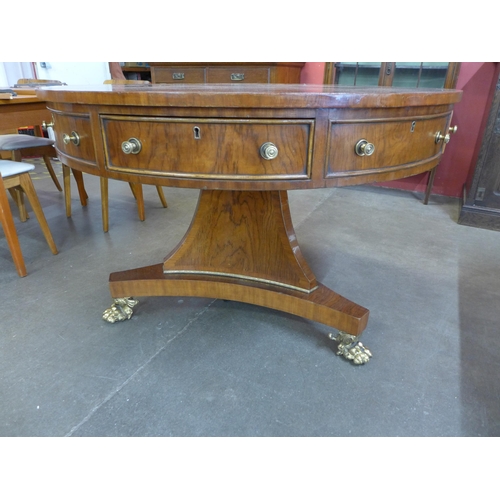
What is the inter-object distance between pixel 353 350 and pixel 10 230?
1.63 meters

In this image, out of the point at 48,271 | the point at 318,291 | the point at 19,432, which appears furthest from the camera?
the point at 48,271

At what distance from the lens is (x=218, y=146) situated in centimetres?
91

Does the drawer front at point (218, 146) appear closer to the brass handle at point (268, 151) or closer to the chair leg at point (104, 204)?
the brass handle at point (268, 151)

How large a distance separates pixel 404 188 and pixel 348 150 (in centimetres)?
263

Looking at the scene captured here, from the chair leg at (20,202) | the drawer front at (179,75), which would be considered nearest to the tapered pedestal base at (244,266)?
the chair leg at (20,202)

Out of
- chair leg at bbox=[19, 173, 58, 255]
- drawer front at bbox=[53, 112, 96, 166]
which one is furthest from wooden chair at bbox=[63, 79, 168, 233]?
drawer front at bbox=[53, 112, 96, 166]

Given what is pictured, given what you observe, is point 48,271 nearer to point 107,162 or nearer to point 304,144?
point 107,162

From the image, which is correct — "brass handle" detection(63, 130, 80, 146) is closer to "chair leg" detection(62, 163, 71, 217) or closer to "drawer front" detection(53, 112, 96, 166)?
"drawer front" detection(53, 112, 96, 166)

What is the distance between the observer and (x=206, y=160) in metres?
0.93

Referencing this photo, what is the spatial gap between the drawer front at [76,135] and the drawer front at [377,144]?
652 millimetres

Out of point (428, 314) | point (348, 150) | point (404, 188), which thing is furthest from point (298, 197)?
point (348, 150)

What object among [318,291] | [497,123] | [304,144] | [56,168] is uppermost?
[304,144]

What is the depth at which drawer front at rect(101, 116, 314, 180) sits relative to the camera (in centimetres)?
89

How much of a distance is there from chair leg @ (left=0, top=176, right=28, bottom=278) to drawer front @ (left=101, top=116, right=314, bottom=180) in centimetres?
109
